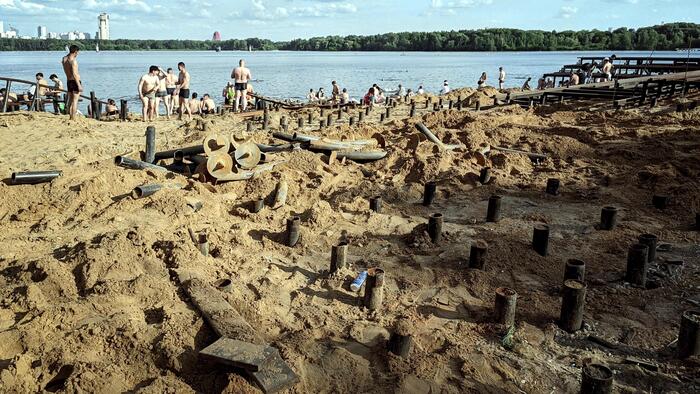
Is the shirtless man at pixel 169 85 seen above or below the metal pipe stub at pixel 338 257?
above

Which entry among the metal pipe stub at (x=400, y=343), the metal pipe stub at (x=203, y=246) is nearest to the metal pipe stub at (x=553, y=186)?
the metal pipe stub at (x=400, y=343)

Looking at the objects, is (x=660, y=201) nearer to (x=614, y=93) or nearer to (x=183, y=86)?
(x=614, y=93)

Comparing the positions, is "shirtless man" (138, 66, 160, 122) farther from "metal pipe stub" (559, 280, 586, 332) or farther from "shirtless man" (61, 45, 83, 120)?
"metal pipe stub" (559, 280, 586, 332)

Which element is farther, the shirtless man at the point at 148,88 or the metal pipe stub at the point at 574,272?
the shirtless man at the point at 148,88

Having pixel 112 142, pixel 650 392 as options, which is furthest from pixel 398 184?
pixel 112 142

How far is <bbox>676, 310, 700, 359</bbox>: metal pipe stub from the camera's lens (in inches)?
177

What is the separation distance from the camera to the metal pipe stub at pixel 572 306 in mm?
4941

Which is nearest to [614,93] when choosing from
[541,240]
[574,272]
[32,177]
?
[541,240]

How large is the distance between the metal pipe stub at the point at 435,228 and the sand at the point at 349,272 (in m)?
0.11

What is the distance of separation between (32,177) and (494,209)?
688 centimetres

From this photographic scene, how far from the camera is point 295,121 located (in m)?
17.4

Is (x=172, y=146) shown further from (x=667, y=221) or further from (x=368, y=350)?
(x=667, y=221)

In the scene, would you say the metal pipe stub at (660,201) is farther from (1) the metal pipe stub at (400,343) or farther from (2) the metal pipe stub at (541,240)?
(1) the metal pipe stub at (400,343)

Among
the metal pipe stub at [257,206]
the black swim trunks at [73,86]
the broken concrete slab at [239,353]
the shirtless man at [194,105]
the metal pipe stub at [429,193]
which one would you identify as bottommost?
the broken concrete slab at [239,353]
